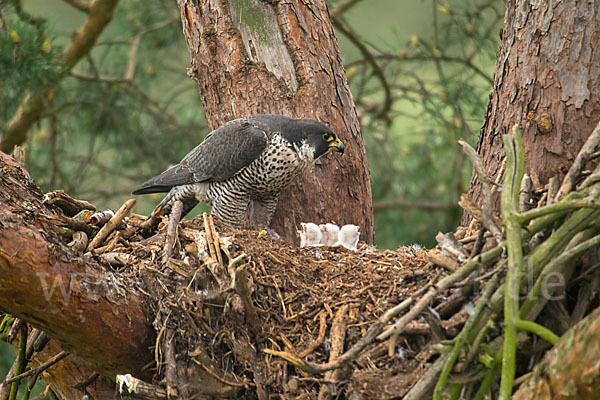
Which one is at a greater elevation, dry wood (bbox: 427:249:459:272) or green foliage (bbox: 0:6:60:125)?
green foliage (bbox: 0:6:60:125)

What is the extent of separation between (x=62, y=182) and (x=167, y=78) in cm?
201

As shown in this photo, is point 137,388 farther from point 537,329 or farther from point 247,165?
point 247,165

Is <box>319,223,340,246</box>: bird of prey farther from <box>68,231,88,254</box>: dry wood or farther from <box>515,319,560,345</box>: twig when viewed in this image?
<box>515,319,560,345</box>: twig

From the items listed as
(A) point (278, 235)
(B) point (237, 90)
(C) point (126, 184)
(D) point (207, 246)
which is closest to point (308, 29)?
(B) point (237, 90)

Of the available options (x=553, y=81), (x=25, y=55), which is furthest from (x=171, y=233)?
(x=25, y=55)

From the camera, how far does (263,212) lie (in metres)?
3.75

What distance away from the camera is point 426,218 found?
252 inches

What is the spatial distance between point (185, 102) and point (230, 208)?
10.8 feet

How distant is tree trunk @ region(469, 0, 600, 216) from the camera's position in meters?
2.41

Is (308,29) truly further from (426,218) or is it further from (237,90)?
(426,218)

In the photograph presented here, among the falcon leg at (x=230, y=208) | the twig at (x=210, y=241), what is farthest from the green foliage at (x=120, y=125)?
the twig at (x=210, y=241)

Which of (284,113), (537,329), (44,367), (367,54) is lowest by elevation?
(44,367)

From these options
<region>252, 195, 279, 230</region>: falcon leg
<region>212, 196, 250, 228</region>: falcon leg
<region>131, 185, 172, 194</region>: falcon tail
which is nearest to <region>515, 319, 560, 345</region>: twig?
<region>252, 195, 279, 230</region>: falcon leg

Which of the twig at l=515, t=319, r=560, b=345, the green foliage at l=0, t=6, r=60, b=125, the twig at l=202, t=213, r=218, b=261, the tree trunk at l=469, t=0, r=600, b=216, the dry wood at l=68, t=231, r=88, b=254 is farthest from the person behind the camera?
the green foliage at l=0, t=6, r=60, b=125
